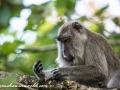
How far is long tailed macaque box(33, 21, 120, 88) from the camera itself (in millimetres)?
6031

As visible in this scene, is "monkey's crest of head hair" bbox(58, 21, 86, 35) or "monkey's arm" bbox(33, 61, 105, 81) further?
"monkey's crest of head hair" bbox(58, 21, 86, 35)

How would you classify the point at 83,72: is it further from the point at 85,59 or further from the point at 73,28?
the point at 73,28

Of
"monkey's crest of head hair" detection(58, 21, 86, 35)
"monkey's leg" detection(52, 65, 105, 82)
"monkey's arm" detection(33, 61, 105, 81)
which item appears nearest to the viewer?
"monkey's arm" detection(33, 61, 105, 81)

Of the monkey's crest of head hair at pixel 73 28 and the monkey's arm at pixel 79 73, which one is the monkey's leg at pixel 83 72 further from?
the monkey's crest of head hair at pixel 73 28

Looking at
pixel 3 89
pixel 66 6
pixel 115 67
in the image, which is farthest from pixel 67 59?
pixel 3 89

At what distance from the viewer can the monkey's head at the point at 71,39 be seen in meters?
6.39

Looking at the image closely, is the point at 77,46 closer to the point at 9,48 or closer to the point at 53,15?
the point at 9,48

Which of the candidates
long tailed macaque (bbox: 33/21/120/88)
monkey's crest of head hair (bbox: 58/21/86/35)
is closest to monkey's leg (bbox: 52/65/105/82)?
long tailed macaque (bbox: 33/21/120/88)

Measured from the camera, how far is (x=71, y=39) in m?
6.52

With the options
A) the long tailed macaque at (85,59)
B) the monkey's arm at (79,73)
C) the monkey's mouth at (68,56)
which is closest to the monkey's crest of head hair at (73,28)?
the long tailed macaque at (85,59)

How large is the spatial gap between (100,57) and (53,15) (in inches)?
137

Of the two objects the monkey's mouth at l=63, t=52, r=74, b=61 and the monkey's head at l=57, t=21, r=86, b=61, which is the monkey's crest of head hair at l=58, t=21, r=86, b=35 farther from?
the monkey's mouth at l=63, t=52, r=74, b=61

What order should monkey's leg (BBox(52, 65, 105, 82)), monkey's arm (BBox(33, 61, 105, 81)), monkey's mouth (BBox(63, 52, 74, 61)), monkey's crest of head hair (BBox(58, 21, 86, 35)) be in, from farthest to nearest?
monkey's crest of head hair (BBox(58, 21, 86, 35)) → monkey's mouth (BBox(63, 52, 74, 61)) → monkey's leg (BBox(52, 65, 105, 82)) → monkey's arm (BBox(33, 61, 105, 81))

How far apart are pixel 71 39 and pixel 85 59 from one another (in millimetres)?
600
